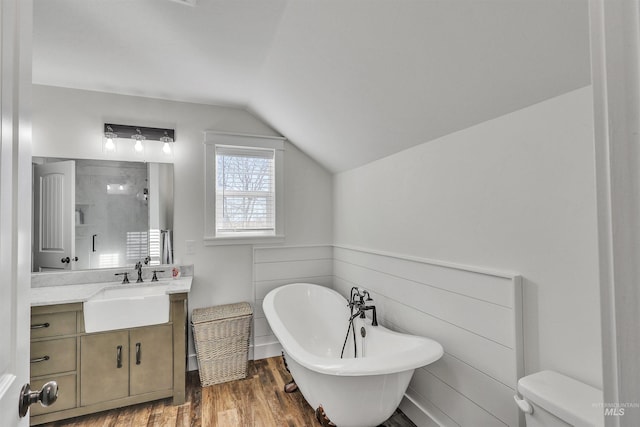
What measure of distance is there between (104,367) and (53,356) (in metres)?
0.30

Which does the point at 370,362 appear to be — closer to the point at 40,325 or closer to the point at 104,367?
the point at 104,367

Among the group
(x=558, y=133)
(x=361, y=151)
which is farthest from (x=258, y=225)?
(x=558, y=133)

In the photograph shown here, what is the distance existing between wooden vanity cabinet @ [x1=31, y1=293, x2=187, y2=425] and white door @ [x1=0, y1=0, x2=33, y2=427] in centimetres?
157

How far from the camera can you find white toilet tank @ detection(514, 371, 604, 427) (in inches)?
Result: 36.2

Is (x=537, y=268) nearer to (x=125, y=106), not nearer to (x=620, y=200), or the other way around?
(x=620, y=200)

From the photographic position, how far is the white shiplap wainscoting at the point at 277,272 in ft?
9.64

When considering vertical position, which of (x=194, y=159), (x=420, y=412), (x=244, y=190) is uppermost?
(x=194, y=159)

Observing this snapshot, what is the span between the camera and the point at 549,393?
40.8 inches

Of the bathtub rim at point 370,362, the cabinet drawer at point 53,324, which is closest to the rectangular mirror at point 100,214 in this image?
the cabinet drawer at point 53,324

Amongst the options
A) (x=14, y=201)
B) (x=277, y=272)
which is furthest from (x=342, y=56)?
(x=277, y=272)

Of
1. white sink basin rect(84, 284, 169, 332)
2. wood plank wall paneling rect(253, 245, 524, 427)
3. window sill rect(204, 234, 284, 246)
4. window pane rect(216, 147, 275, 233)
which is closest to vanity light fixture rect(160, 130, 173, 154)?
window pane rect(216, 147, 275, 233)

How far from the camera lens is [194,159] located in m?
2.78

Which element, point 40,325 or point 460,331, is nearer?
point 460,331
